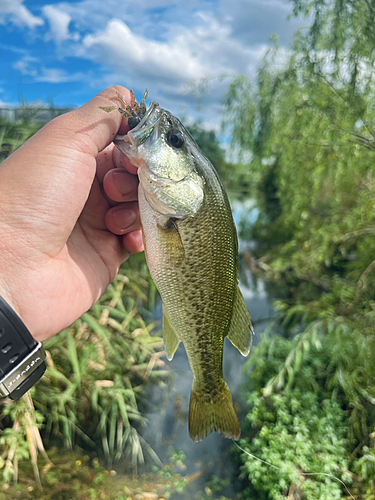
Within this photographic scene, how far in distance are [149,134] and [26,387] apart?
3.29 feet

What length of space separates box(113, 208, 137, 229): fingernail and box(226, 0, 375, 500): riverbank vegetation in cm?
240

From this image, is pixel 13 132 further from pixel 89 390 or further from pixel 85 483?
pixel 85 483

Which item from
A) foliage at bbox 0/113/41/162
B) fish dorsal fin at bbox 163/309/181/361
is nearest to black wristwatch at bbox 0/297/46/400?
fish dorsal fin at bbox 163/309/181/361

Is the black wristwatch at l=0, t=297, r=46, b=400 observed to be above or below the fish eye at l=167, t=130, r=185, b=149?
below

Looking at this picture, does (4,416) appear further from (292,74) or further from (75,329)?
(292,74)

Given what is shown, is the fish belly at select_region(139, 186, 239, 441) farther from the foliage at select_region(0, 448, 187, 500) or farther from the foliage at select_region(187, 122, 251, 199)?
the foliage at select_region(187, 122, 251, 199)

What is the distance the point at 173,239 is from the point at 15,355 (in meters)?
0.68

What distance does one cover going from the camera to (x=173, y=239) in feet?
4.27

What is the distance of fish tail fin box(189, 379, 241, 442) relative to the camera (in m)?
1.34

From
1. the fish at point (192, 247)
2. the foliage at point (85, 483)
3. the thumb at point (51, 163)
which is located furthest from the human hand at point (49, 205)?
the foliage at point (85, 483)

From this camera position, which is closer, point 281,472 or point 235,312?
point 235,312

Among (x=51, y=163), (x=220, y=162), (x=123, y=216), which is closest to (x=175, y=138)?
(x=51, y=163)

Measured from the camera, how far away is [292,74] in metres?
6.00

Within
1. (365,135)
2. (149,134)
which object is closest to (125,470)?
(149,134)
